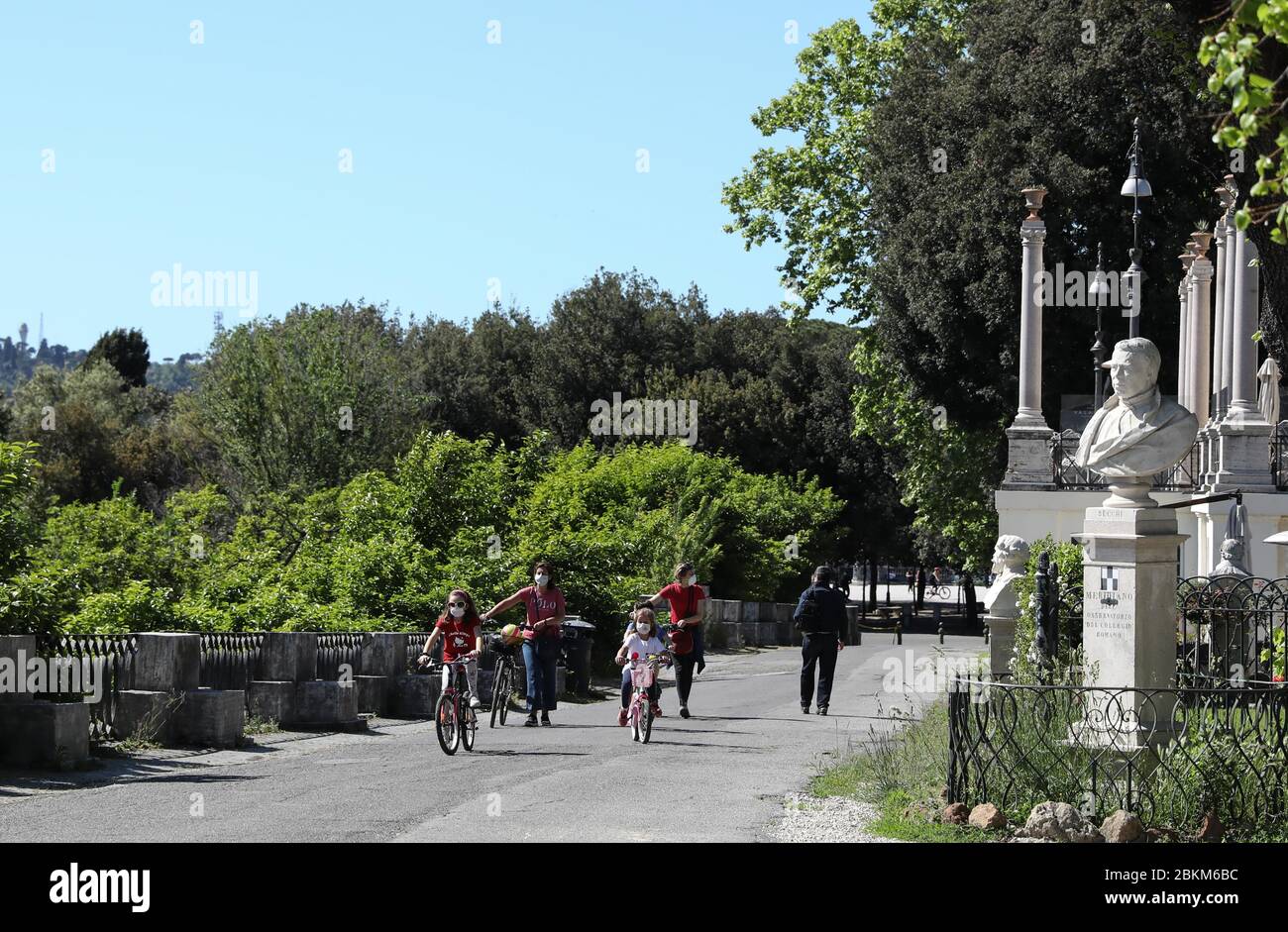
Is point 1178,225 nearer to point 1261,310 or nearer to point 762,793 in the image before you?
point 1261,310

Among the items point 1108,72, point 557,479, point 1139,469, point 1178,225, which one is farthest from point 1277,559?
point 1139,469

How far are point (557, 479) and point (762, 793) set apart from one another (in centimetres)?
2231

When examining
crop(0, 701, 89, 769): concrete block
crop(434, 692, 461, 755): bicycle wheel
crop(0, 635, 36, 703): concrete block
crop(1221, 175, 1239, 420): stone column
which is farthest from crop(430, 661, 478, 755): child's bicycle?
crop(1221, 175, 1239, 420): stone column

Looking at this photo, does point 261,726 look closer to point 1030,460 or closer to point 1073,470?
point 1030,460

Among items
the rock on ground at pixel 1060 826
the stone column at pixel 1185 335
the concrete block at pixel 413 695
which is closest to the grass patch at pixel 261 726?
the concrete block at pixel 413 695

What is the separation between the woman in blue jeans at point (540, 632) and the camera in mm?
17844

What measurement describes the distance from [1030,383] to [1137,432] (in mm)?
20861

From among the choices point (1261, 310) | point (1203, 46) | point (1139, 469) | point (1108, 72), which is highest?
point (1108, 72)

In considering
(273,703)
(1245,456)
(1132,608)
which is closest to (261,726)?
(273,703)

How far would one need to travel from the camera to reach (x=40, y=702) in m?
13.1

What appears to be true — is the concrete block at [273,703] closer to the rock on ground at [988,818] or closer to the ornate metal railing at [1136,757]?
the ornate metal railing at [1136,757]

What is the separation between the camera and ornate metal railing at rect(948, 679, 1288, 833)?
10.1 metres

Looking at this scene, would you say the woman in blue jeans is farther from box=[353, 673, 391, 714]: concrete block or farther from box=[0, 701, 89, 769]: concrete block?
box=[0, 701, 89, 769]: concrete block

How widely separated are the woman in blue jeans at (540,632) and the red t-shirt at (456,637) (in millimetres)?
1915
